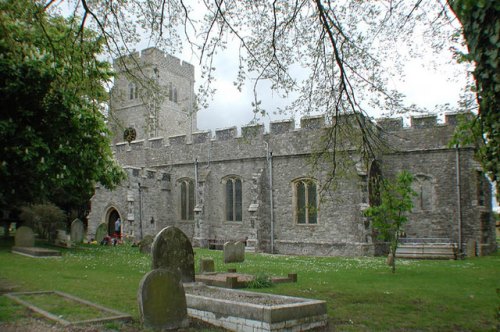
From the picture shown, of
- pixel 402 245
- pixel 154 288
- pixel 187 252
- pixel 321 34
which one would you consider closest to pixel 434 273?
pixel 402 245

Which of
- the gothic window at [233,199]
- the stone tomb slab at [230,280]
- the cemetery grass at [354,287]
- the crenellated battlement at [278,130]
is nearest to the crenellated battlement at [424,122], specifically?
the crenellated battlement at [278,130]

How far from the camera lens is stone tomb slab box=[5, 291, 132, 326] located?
20.4 ft

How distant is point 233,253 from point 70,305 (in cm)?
866

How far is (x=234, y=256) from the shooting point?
15680mm

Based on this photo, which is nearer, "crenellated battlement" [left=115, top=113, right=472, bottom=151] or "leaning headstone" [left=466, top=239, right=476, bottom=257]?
"leaning headstone" [left=466, top=239, right=476, bottom=257]

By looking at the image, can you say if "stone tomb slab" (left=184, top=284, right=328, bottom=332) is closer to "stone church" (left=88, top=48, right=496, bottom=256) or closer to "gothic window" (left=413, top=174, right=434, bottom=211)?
"stone church" (left=88, top=48, right=496, bottom=256)

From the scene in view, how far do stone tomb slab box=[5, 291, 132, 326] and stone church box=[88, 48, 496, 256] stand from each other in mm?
8059

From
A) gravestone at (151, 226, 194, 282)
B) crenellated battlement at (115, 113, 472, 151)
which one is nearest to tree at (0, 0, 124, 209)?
gravestone at (151, 226, 194, 282)

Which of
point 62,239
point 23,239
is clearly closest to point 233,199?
point 62,239

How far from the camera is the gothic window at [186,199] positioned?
2586 centimetres

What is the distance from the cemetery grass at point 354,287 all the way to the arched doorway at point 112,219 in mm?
11256

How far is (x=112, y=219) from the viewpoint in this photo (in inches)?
1076

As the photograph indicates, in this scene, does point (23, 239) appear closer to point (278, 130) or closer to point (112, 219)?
point (112, 219)

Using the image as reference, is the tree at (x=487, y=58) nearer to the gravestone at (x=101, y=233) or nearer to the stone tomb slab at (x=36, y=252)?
the stone tomb slab at (x=36, y=252)
